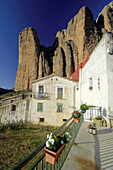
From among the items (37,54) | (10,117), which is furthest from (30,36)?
(10,117)

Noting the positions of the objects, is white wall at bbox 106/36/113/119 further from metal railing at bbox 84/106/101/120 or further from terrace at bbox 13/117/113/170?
terrace at bbox 13/117/113/170

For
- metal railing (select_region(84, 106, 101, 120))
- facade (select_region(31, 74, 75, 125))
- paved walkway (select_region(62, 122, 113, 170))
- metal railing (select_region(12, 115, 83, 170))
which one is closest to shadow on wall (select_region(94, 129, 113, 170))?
paved walkway (select_region(62, 122, 113, 170))

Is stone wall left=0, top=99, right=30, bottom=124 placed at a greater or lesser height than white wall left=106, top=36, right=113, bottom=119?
lesser

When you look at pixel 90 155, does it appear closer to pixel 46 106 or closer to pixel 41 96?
pixel 46 106

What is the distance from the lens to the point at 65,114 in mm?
14695

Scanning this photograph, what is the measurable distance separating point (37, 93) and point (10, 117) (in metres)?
6.33

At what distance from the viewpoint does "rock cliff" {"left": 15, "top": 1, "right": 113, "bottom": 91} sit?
34562 mm

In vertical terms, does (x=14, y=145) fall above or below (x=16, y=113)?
below

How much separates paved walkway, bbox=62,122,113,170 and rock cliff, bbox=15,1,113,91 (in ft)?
106

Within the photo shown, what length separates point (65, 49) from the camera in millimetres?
39406

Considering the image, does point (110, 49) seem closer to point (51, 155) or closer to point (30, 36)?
point (51, 155)

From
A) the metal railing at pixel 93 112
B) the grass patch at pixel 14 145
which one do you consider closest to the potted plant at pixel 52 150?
the metal railing at pixel 93 112

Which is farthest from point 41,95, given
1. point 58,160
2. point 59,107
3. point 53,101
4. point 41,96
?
point 58,160

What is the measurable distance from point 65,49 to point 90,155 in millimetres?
41701
